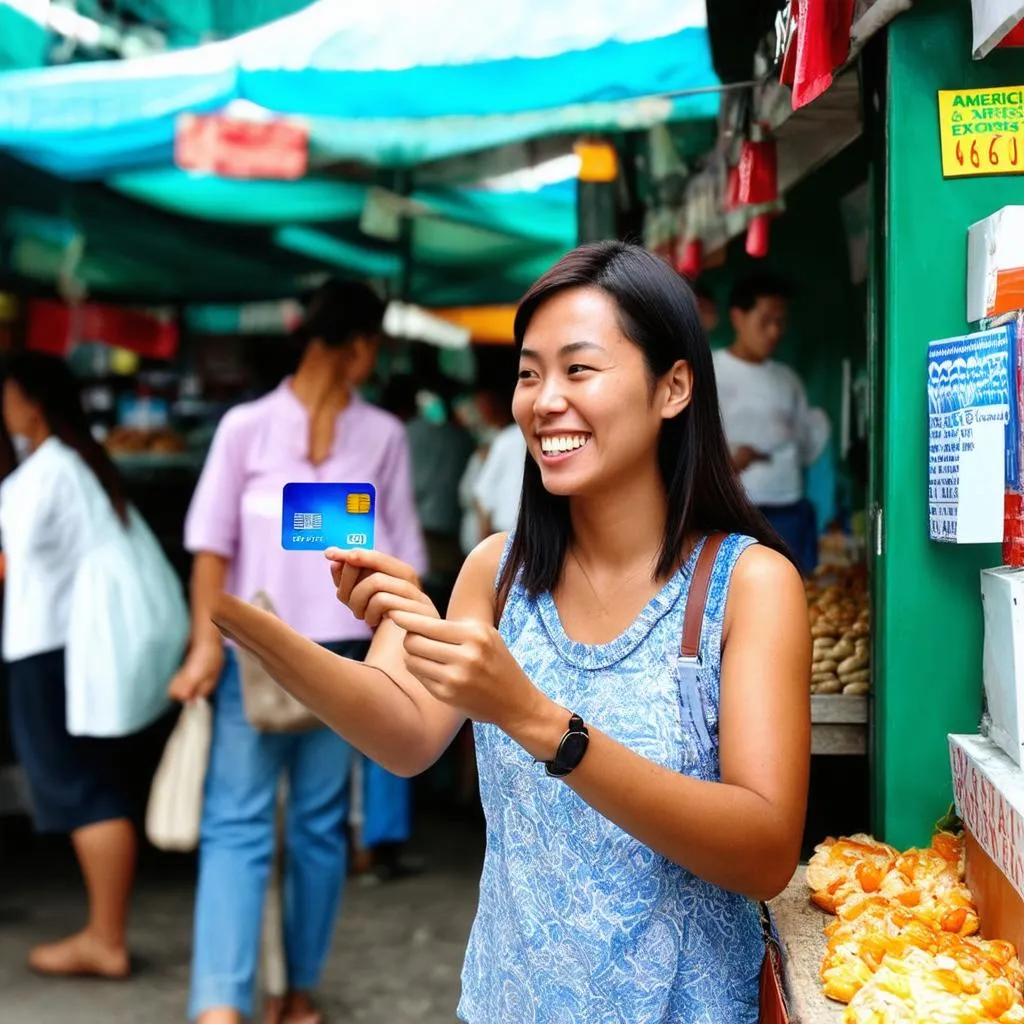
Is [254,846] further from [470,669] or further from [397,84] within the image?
[470,669]

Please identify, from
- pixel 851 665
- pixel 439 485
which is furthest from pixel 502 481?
pixel 851 665

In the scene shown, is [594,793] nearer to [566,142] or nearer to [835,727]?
[835,727]

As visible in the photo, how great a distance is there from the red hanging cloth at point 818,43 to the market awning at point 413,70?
1.15 meters

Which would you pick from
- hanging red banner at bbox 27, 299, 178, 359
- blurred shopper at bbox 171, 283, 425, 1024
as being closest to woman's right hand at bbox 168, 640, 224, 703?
blurred shopper at bbox 171, 283, 425, 1024

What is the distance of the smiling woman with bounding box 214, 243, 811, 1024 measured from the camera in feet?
5.54

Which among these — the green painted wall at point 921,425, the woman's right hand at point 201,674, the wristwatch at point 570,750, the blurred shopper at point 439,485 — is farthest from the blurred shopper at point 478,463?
the wristwatch at point 570,750

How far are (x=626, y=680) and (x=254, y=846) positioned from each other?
2.48 meters

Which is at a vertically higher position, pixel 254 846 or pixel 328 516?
pixel 328 516

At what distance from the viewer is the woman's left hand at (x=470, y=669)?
1.48 metres

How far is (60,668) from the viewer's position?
470 cm

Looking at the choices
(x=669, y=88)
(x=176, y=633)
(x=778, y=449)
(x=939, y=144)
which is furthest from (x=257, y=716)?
(x=778, y=449)

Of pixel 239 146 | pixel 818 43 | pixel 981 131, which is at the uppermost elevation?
pixel 239 146

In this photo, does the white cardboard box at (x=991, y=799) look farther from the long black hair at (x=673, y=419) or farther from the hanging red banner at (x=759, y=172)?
the hanging red banner at (x=759, y=172)

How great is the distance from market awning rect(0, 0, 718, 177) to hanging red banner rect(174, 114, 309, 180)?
667 millimetres
